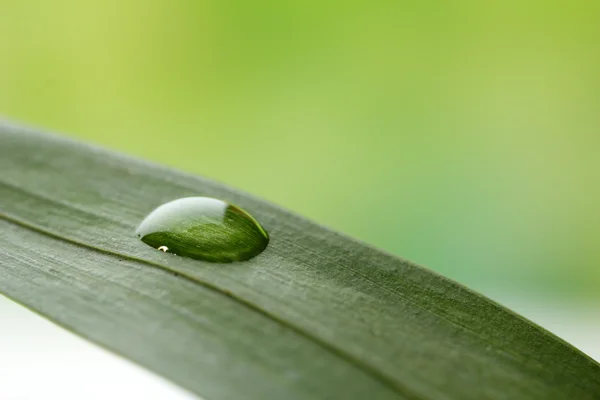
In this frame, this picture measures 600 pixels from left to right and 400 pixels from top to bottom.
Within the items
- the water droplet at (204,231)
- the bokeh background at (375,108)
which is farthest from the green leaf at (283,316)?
the bokeh background at (375,108)

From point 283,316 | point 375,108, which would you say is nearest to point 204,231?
point 283,316

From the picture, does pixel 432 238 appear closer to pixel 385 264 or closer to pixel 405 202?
pixel 405 202

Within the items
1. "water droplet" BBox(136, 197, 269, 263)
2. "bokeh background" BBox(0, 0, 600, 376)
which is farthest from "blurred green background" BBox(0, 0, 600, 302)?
"water droplet" BBox(136, 197, 269, 263)

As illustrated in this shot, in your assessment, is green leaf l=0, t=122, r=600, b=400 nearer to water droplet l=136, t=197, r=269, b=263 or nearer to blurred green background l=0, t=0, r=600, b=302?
water droplet l=136, t=197, r=269, b=263

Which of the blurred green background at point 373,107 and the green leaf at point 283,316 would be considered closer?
the green leaf at point 283,316

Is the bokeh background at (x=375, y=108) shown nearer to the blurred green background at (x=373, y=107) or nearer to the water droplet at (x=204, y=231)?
the blurred green background at (x=373, y=107)

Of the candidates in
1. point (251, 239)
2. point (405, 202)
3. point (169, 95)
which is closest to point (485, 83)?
point (405, 202)
